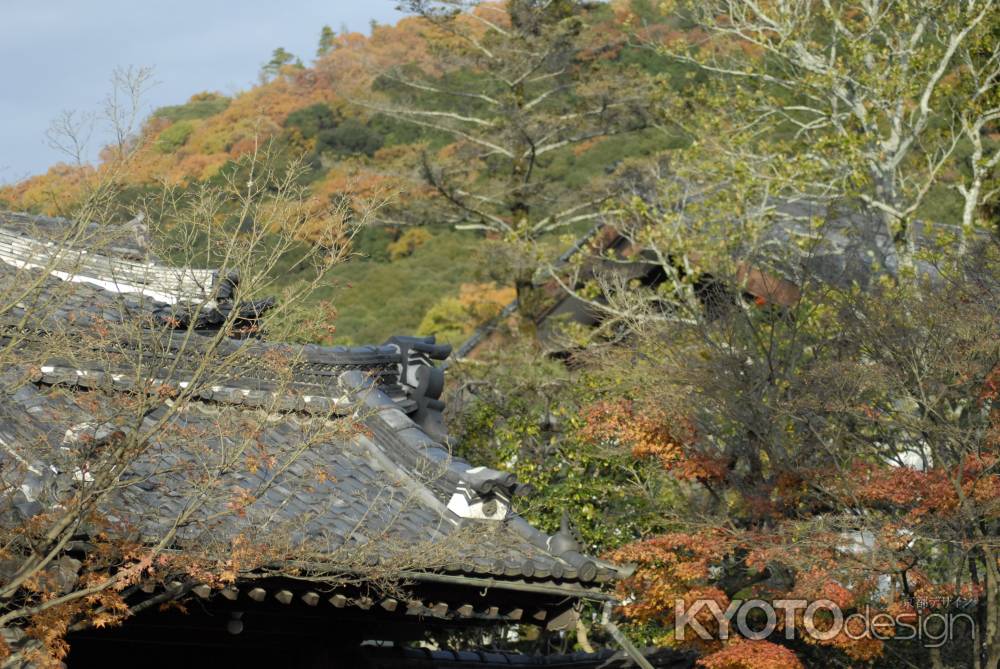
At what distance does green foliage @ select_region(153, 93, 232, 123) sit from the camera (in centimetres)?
4198

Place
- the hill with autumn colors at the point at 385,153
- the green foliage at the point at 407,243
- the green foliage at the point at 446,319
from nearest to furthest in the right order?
the hill with autumn colors at the point at 385,153 → the green foliage at the point at 446,319 → the green foliage at the point at 407,243

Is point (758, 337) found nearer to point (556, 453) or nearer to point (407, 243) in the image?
point (556, 453)

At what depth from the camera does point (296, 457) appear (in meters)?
5.77

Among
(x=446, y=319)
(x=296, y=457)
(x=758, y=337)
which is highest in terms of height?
(x=296, y=457)

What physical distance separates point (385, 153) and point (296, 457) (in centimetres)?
3423

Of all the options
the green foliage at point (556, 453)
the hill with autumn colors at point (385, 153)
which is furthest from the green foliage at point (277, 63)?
the green foliage at point (556, 453)

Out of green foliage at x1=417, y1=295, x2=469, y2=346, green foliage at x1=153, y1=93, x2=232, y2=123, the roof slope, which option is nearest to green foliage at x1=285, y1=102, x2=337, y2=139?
green foliage at x1=153, y1=93, x2=232, y2=123

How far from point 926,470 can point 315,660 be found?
5623mm

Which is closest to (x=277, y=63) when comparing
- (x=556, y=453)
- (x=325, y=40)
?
(x=325, y=40)

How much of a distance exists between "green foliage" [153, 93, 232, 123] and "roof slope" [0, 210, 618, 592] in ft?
111

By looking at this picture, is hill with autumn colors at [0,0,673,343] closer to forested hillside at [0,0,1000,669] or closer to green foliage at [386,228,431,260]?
green foliage at [386,228,431,260]

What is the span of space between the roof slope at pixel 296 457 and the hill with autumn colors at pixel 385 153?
29.0 ft

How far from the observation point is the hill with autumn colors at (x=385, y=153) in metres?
25.2

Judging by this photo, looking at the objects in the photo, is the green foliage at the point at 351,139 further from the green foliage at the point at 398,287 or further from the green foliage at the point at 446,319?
the green foliage at the point at 446,319
